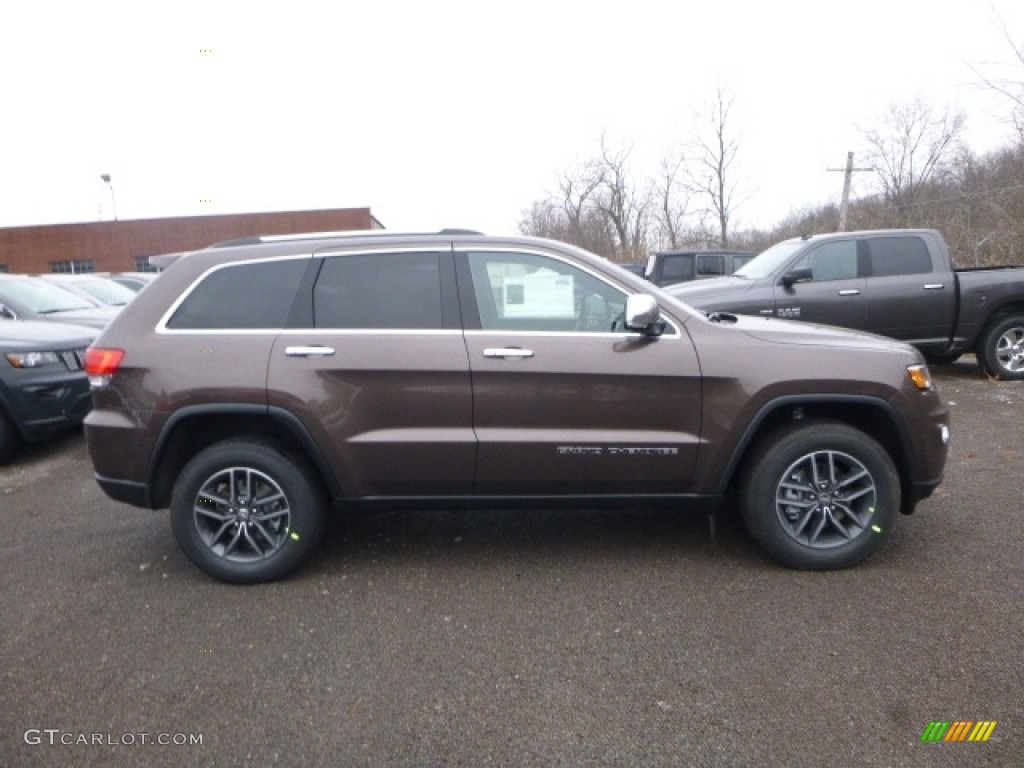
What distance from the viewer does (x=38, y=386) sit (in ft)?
19.9

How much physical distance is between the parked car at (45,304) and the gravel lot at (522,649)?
193 inches

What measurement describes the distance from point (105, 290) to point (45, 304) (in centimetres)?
493

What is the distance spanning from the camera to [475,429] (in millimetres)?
3676

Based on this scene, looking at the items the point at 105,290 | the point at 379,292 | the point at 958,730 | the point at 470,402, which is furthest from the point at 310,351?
the point at 105,290

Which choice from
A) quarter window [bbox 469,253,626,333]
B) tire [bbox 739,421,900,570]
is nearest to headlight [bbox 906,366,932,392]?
tire [bbox 739,421,900,570]

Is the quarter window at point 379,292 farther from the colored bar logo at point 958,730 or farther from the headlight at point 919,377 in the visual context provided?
the colored bar logo at point 958,730

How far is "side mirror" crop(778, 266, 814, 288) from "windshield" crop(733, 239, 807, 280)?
23 cm

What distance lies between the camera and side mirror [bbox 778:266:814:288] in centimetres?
819

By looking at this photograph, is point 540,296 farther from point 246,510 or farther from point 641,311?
point 246,510

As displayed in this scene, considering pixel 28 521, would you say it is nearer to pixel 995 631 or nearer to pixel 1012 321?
pixel 995 631

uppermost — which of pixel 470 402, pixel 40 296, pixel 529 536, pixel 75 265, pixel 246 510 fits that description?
pixel 75 265

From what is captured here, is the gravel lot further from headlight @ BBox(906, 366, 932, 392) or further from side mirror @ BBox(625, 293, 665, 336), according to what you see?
side mirror @ BBox(625, 293, 665, 336)

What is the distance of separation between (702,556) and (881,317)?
569 centimetres

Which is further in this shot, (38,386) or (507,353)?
(38,386)
